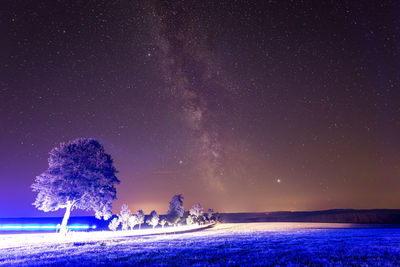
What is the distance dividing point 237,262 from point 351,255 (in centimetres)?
651

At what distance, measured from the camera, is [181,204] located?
10900cm

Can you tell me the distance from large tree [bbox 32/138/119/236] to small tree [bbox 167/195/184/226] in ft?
231

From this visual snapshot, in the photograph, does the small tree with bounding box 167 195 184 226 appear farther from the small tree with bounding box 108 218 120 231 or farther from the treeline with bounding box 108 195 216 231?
the small tree with bounding box 108 218 120 231

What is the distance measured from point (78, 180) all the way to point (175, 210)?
255 ft

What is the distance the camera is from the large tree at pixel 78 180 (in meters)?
31.9

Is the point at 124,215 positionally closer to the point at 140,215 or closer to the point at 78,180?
the point at 140,215

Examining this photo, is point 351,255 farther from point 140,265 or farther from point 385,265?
point 140,265

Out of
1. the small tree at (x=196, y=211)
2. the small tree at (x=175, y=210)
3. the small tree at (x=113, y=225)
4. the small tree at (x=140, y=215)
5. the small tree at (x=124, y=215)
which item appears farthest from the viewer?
the small tree at (x=196, y=211)

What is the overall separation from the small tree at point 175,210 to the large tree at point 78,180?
231 feet

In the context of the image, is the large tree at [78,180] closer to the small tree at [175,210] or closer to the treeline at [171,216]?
the treeline at [171,216]

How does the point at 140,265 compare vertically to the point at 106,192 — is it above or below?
below

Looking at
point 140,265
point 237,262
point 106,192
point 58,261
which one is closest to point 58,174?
point 106,192

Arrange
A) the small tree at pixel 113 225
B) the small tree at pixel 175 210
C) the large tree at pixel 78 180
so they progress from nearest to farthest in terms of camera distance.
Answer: the large tree at pixel 78 180 < the small tree at pixel 113 225 < the small tree at pixel 175 210

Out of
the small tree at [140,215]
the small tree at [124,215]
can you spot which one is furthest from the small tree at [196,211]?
the small tree at [124,215]
